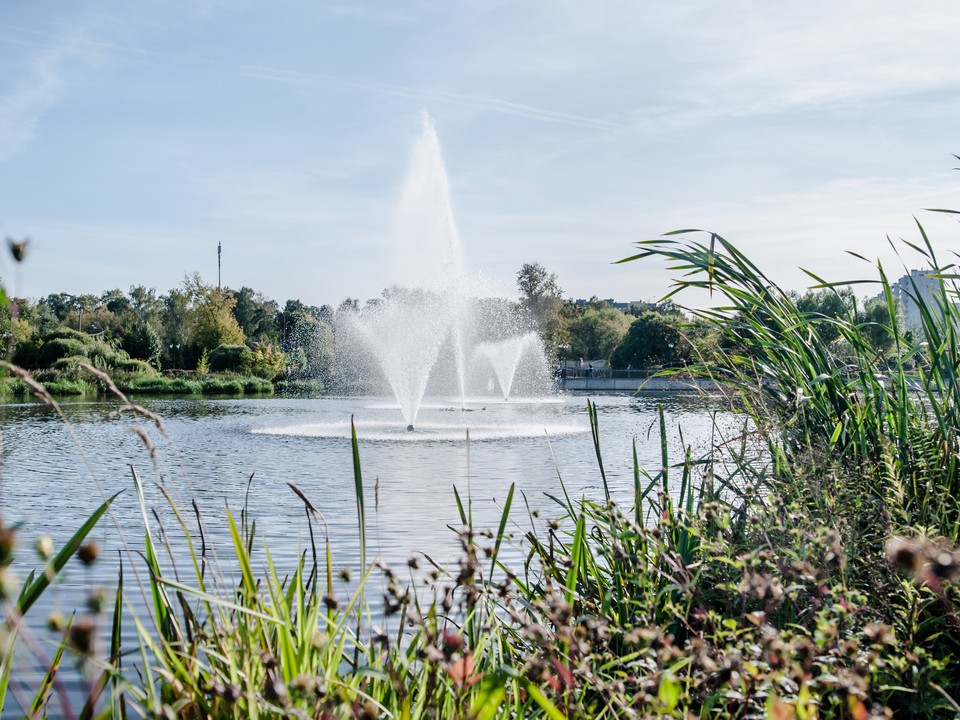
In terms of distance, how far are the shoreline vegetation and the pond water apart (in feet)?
1.05

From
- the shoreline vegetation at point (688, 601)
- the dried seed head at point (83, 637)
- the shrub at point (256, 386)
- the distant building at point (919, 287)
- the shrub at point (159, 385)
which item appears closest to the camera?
the dried seed head at point (83, 637)

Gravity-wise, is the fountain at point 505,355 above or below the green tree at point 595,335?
below

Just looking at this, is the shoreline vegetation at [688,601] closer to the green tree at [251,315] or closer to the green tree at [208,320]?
the green tree at [208,320]

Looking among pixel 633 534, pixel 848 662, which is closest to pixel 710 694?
pixel 848 662

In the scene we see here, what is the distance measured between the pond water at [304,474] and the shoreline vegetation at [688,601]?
320 mm

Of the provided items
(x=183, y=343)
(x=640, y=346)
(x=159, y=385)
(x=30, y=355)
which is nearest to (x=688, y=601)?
(x=159, y=385)

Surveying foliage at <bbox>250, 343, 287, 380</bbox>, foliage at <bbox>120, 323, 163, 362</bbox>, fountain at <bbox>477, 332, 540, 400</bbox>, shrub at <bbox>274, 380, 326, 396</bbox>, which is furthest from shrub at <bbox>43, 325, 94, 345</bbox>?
fountain at <bbox>477, 332, 540, 400</bbox>

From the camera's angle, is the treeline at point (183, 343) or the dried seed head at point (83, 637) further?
the treeline at point (183, 343)

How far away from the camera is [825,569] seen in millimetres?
2621

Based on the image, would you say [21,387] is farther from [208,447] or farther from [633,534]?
[633,534]

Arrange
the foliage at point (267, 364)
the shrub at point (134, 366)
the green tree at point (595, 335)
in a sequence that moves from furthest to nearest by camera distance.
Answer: the green tree at point (595, 335)
the foliage at point (267, 364)
the shrub at point (134, 366)

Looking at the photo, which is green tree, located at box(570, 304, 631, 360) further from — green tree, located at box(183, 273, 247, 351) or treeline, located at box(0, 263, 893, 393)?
green tree, located at box(183, 273, 247, 351)

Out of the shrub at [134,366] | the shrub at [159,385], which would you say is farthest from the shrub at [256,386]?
the shrub at [134,366]

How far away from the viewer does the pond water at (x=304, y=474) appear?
24.1 feet
